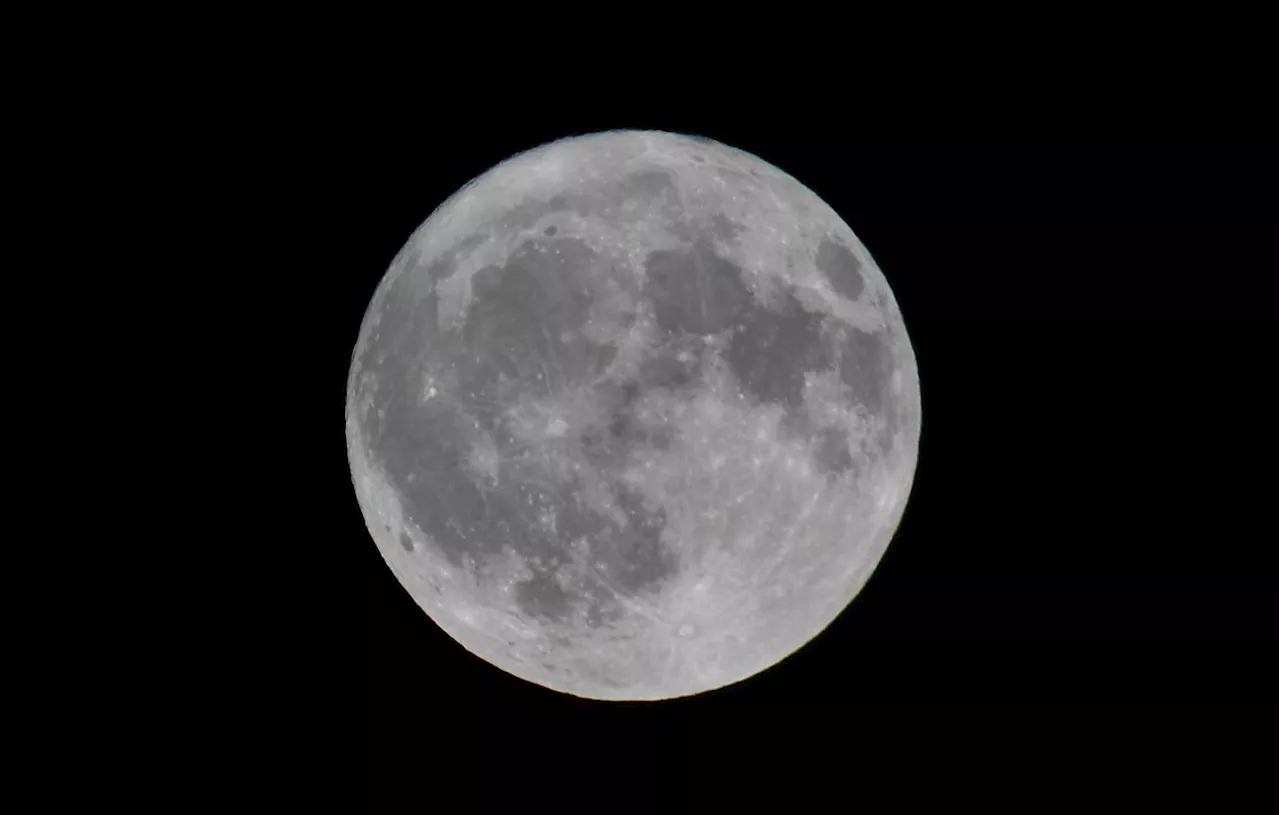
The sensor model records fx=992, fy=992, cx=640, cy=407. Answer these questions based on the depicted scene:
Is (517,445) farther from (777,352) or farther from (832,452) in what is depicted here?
(832,452)

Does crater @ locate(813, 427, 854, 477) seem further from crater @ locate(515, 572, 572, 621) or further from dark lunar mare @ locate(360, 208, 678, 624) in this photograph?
crater @ locate(515, 572, 572, 621)

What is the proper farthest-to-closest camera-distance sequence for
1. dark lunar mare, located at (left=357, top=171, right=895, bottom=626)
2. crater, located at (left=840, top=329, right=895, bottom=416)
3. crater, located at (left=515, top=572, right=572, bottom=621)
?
1. crater, located at (left=840, top=329, right=895, bottom=416)
2. crater, located at (left=515, top=572, right=572, bottom=621)
3. dark lunar mare, located at (left=357, top=171, right=895, bottom=626)

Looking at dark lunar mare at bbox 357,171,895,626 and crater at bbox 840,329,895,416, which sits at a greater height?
crater at bbox 840,329,895,416

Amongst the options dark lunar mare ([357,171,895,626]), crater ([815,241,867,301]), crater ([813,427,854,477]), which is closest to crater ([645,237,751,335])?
dark lunar mare ([357,171,895,626])

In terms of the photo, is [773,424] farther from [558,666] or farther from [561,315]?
[558,666]

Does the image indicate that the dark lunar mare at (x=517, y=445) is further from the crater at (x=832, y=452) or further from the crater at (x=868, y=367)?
the crater at (x=868, y=367)

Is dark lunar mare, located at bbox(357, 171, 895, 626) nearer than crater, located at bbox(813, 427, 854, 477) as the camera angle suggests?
Yes

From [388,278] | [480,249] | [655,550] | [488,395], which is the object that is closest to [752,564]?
[655,550]

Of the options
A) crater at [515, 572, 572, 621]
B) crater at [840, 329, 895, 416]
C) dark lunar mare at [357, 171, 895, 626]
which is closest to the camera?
dark lunar mare at [357, 171, 895, 626]
